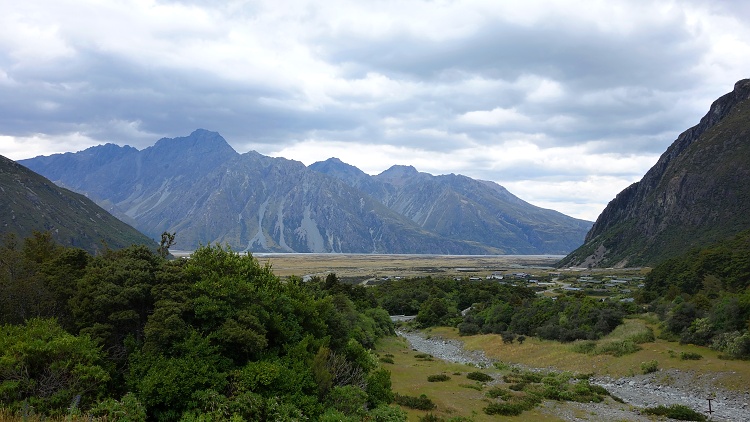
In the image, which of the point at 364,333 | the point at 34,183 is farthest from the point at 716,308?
the point at 34,183

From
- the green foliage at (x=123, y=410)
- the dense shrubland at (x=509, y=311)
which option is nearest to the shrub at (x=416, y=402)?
the green foliage at (x=123, y=410)

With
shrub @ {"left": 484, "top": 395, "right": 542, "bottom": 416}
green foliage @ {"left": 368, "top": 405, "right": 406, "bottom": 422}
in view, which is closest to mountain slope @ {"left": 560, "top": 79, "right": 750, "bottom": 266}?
shrub @ {"left": 484, "top": 395, "right": 542, "bottom": 416}

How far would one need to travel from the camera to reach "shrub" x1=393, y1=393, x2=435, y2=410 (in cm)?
2708

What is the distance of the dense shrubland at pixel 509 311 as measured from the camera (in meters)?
49.8

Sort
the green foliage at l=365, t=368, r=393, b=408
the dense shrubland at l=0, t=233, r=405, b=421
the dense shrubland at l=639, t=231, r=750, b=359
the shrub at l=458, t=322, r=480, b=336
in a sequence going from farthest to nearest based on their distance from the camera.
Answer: the shrub at l=458, t=322, r=480, b=336, the dense shrubland at l=639, t=231, r=750, b=359, the green foliage at l=365, t=368, r=393, b=408, the dense shrubland at l=0, t=233, r=405, b=421

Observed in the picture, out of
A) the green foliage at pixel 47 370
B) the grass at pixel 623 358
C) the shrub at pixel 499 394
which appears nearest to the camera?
the green foliage at pixel 47 370

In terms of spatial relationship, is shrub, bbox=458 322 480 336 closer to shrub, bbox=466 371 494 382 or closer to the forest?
shrub, bbox=466 371 494 382

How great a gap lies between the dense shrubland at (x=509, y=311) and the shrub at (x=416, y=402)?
27.7 m

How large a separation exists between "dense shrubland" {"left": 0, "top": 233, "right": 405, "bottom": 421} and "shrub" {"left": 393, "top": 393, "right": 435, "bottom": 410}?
3.38 meters

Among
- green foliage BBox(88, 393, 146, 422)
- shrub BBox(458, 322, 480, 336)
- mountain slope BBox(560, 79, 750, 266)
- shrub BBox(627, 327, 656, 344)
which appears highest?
mountain slope BBox(560, 79, 750, 266)

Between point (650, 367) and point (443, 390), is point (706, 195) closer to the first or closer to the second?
point (650, 367)

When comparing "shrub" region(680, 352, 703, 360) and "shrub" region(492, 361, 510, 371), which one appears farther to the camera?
"shrub" region(492, 361, 510, 371)

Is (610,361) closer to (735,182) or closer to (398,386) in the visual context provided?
(398,386)

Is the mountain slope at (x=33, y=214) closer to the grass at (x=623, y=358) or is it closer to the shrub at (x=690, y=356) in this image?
the grass at (x=623, y=358)
